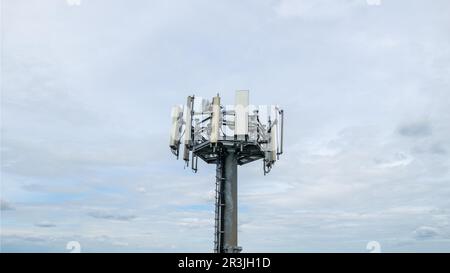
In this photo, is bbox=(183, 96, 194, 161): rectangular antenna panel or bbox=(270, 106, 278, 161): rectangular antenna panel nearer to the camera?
bbox=(183, 96, 194, 161): rectangular antenna panel

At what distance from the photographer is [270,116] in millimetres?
28828

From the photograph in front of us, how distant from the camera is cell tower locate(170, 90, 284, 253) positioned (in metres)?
26.2

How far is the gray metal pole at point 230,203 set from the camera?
26.2m

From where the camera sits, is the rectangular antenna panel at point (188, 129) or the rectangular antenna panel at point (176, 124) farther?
the rectangular antenna panel at point (176, 124)

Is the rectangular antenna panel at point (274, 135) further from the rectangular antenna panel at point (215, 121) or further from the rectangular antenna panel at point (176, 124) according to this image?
the rectangular antenna panel at point (176, 124)

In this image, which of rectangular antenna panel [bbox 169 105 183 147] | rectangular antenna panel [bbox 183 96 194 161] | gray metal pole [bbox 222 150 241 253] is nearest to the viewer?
gray metal pole [bbox 222 150 241 253]

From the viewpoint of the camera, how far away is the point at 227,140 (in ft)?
88.0

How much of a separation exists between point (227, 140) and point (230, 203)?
14.8ft

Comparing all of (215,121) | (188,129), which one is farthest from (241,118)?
(188,129)

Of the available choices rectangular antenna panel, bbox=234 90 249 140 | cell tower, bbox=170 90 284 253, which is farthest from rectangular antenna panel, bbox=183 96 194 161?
rectangular antenna panel, bbox=234 90 249 140

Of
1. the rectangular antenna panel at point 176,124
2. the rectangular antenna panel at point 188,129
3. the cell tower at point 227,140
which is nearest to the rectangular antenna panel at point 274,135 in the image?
the cell tower at point 227,140

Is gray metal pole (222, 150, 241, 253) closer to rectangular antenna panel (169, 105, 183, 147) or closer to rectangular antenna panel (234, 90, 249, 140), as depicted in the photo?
rectangular antenna panel (234, 90, 249, 140)

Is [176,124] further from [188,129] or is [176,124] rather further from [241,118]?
[241,118]
